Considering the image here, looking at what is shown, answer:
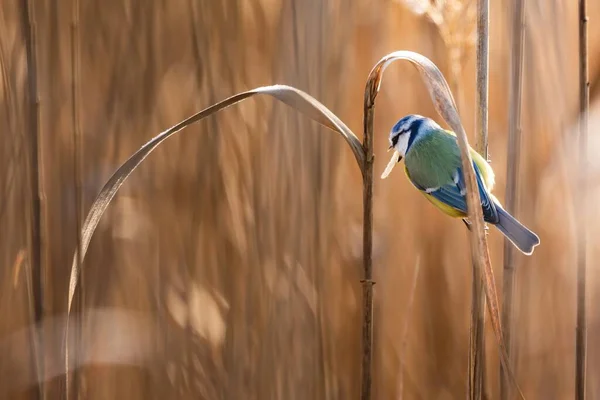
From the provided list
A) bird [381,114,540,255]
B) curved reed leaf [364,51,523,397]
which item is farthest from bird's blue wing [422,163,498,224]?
curved reed leaf [364,51,523,397]

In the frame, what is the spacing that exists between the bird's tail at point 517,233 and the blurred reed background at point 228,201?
31 centimetres

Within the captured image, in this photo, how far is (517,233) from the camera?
712 millimetres

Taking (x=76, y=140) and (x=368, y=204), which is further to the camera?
(x=76, y=140)

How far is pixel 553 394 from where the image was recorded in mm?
1108

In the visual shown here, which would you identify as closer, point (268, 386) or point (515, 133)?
point (515, 133)

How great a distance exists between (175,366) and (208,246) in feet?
0.59

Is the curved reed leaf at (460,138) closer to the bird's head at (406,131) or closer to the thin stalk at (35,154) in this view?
the bird's head at (406,131)

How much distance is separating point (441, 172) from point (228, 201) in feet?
1.12

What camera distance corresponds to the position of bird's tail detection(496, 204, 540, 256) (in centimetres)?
69

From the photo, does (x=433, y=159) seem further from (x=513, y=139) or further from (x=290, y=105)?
(x=290, y=105)

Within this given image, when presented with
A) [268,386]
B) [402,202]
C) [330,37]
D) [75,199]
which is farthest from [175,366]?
[330,37]

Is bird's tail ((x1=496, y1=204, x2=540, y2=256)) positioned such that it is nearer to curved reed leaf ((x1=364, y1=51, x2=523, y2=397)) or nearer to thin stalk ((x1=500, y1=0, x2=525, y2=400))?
thin stalk ((x1=500, y1=0, x2=525, y2=400))

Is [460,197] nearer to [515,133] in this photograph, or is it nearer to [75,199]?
[515,133]

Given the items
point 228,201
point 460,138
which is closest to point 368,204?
point 460,138
